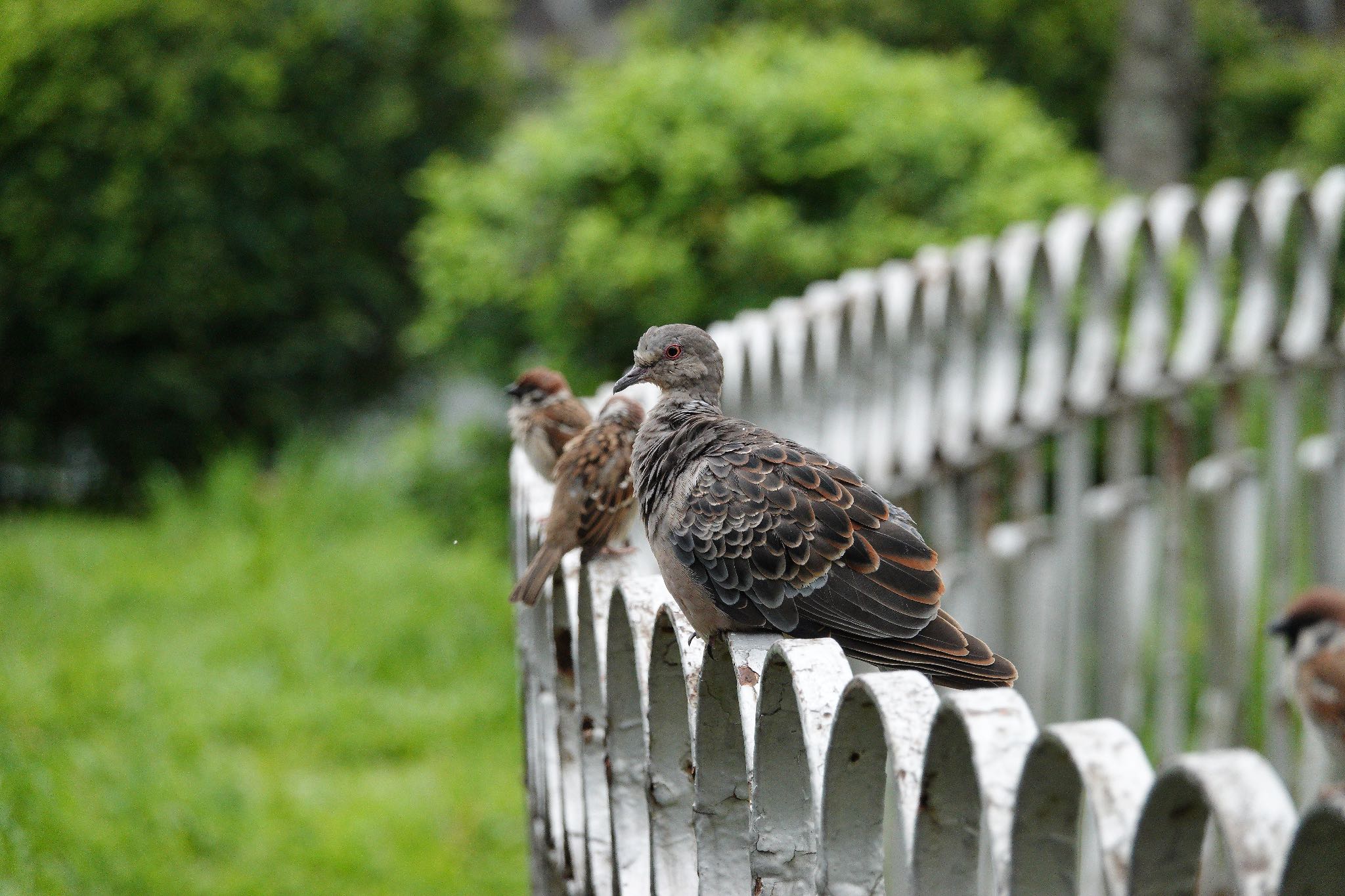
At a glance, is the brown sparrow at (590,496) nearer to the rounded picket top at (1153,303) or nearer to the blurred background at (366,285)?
→ the blurred background at (366,285)

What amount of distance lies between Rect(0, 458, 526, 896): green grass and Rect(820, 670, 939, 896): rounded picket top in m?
2.43

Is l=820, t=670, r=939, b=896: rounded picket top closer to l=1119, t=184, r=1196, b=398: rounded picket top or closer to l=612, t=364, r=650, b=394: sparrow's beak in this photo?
l=612, t=364, r=650, b=394: sparrow's beak

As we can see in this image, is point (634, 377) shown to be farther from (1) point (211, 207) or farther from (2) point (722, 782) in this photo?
(1) point (211, 207)

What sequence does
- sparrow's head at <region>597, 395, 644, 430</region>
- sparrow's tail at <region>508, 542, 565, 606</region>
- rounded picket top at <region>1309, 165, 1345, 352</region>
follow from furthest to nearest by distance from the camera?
rounded picket top at <region>1309, 165, 1345, 352</region>
sparrow's head at <region>597, 395, 644, 430</region>
sparrow's tail at <region>508, 542, 565, 606</region>

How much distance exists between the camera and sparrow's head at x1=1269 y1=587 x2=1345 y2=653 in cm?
385

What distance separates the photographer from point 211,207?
782 cm

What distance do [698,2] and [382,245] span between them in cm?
277

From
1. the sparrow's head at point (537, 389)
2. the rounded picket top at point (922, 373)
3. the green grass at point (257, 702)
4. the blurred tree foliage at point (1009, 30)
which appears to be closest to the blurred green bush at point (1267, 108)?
the blurred tree foliage at point (1009, 30)

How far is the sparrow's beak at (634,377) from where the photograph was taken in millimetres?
2203

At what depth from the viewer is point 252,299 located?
8055mm

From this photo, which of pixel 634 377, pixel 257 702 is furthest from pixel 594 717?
pixel 257 702

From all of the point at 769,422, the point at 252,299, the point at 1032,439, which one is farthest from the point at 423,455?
the point at 1032,439

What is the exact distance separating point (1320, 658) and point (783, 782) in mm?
2811

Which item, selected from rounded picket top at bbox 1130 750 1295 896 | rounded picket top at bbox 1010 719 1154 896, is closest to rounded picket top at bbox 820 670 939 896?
rounded picket top at bbox 1010 719 1154 896
